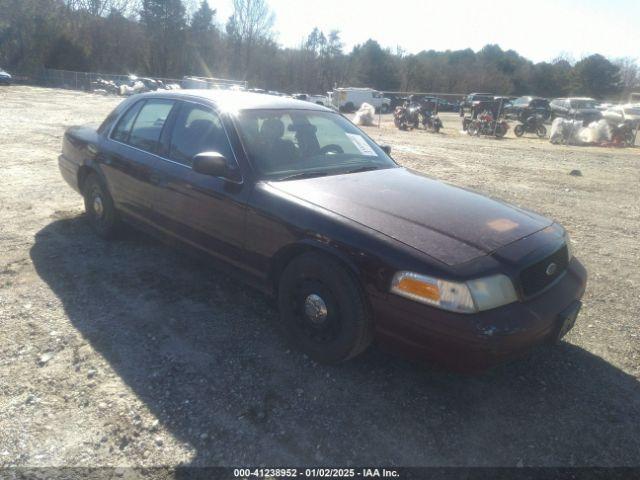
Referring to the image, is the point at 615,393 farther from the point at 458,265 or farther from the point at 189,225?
the point at 189,225

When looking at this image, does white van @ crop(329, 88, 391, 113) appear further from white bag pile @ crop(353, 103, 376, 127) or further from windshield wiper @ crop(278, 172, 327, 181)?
windshield wiper @ crop(278, 172, 327, 181)

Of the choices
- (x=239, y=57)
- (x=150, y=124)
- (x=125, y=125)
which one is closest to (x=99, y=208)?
(x=125, y=125)

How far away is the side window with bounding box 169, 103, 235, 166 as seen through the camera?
3.42 m

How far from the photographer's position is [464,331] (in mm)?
2289

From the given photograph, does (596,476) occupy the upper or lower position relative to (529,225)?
lower

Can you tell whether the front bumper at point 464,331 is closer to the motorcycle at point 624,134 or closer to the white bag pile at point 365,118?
the motorcycle at point 624,134

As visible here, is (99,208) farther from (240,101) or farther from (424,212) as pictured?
(424,212)

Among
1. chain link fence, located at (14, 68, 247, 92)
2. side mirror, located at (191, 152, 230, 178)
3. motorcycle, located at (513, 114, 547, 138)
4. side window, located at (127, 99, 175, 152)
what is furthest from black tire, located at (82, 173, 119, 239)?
chain link fence, located at (14, 68, 247, 92)

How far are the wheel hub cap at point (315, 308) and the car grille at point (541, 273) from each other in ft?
3.73

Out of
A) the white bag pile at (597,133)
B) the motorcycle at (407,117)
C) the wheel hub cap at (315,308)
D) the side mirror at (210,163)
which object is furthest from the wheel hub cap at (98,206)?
the motorcycle at (407,117)

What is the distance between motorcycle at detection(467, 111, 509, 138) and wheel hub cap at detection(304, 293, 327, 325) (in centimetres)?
1972

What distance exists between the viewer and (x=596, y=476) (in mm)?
2203

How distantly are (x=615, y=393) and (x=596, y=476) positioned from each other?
0.79m

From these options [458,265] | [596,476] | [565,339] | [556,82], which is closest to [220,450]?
[458,265]
